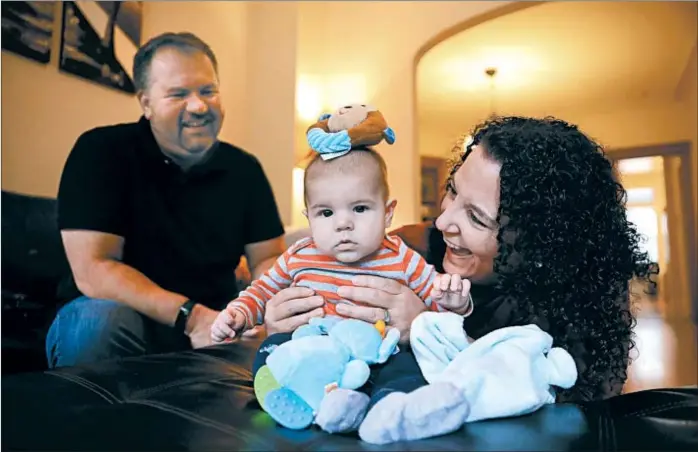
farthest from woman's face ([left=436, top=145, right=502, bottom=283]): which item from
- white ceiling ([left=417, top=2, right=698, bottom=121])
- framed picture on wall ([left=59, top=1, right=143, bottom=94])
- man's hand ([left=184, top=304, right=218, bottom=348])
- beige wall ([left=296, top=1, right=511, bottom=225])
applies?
white ceiling ([left=417, top=2, right=698, bottom=121])

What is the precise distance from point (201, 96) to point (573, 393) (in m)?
1.08

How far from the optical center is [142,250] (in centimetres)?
134

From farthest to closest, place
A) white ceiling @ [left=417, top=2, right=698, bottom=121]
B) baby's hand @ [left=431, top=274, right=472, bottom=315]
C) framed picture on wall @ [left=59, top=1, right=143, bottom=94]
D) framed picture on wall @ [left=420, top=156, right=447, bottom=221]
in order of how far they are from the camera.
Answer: white ceiling @ [left=417, top=2, right=698, bottom=121]
framed picture on wall @ [left=59, top=1, right=143, bottom=94]
framed picture on wall @ [left=420, top=156, right=447, bottom=221]
baby's hand @ [left=431, top=274, right=472, bottom=315]

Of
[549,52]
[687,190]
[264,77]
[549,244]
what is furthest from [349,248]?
[687,190]

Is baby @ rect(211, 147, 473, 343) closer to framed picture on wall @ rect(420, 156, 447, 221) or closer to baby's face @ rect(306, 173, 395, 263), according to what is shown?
baby's face @ rect(306, 173, 395, 263)

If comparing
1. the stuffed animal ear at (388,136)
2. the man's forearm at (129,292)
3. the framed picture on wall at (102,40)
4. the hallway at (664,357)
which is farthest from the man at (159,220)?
the hallway at (664,357)

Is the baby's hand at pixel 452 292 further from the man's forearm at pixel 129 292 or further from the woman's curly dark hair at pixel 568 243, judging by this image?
the man's forearm at pixel 129 292

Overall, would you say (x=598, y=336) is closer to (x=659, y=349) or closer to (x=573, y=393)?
(x=573, y=393)

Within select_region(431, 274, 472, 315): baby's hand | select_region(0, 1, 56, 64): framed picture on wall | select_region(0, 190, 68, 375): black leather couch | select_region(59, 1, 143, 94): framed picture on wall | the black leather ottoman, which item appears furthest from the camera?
select_region(59, 1, 143, 94): framed picture on wall

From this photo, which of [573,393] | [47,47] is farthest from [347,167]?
[47,47]

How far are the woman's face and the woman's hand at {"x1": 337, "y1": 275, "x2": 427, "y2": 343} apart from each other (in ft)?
0.35

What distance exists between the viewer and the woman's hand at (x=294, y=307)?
30.4 inches

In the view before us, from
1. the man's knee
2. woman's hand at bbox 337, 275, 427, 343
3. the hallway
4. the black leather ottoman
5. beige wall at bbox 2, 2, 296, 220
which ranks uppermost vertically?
beige wall at bbox 2, 2, 296, 220

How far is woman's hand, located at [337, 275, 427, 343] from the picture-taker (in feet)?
2.44
